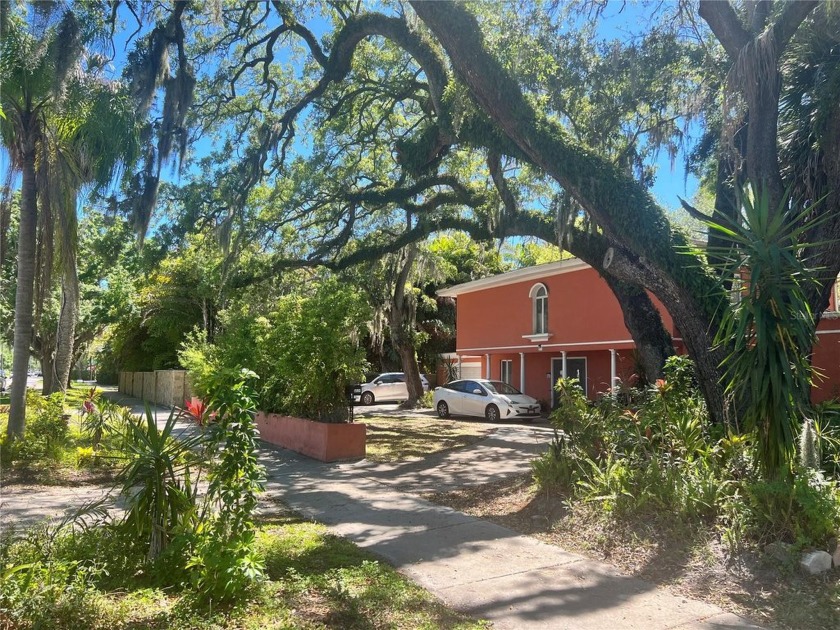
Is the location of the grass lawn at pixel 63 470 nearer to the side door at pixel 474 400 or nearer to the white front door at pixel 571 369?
the side door at pixel 474 400

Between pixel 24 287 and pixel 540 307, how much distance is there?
671 inches

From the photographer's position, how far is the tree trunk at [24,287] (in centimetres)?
1077

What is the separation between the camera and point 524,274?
933 inches

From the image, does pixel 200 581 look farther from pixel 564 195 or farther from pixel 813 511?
pixel 564 195

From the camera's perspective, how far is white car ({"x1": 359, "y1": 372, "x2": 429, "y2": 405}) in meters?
29.2

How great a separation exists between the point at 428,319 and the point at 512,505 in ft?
88.8

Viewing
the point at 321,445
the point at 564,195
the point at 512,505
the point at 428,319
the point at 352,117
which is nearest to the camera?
the point at 512,505

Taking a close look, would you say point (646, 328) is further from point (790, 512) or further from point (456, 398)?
point (456, 398)

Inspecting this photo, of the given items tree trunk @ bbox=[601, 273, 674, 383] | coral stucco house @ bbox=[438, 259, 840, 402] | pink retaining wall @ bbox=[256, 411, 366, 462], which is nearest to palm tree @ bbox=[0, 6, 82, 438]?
pink retaining wall @ bbox=[256, 411, 366, 462]

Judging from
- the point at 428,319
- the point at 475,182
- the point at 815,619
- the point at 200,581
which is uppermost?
the point at 475,182

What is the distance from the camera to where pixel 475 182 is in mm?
17172

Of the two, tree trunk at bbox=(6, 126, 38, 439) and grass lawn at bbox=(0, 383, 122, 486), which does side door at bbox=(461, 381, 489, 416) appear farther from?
tree trunk at bbox=(6, 126, 38, 439)

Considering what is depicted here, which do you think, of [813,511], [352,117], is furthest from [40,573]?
[352,117]

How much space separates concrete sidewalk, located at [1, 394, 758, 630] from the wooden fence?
547 inches
